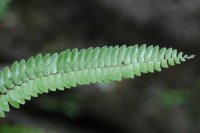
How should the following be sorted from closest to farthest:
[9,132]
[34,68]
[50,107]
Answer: [34,68] < [9,132] < [50,107]

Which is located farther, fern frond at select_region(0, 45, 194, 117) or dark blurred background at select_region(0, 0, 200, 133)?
dark blurred background at select_region(0, 0, 200, 133)

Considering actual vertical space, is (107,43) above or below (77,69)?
above

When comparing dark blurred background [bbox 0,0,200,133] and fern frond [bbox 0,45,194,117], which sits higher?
dark blurred background [bbox 0,0,200,133]

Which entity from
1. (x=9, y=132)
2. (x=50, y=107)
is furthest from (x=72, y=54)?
(x=50, y=107)

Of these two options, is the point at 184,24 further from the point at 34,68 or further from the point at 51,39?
the point at 34,68

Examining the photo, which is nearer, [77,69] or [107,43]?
[77,69]
